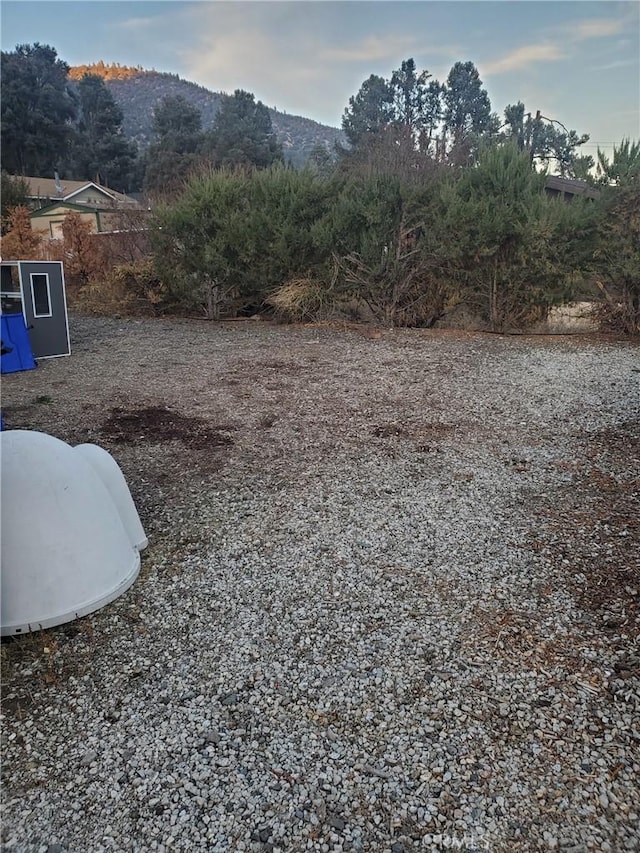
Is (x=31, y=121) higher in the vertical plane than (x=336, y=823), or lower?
higher

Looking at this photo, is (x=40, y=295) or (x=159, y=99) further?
(x=159, y=99)

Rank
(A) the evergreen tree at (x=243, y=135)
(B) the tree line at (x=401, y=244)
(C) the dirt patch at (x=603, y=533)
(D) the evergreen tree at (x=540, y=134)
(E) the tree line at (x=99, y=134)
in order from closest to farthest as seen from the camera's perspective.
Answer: (C) the dirt patch at (x=603, y=533), (B) the tree line at (x=401, y=244), (D) the evergreen tree at (x=540, y=134), (A) the evergreen tree at (x=243, y=135), (E) the tree line at (x=99, y=134)

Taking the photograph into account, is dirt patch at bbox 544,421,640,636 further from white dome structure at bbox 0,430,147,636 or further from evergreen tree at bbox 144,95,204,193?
evergreen tree at bbox 144,95,204,193

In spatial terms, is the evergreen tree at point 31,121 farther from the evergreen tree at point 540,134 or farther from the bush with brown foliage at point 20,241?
the evergreen tree at point 540,134

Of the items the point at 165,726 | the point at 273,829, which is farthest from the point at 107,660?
the point at 273,829

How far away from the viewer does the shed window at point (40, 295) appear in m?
7.70

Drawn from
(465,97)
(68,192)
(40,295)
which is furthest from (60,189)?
(40,295)

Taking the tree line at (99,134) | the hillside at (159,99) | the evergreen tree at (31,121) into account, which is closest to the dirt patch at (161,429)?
the tree line at (99,134)

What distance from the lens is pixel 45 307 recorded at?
7.82 metres

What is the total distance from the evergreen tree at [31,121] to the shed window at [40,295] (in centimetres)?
3110

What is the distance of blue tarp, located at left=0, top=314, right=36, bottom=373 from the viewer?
7043 millimetres

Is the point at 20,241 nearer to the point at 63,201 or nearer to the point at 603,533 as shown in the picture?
the point at 63,201

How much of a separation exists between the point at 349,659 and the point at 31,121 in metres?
41.4

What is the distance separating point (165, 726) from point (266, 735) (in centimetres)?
34
